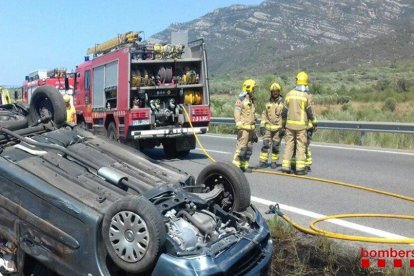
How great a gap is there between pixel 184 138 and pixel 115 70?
7.62 feet

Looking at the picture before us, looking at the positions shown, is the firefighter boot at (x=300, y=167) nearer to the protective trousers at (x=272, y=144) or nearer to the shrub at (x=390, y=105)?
the protective trousers at (x=272, y=144)

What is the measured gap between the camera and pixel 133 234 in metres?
3.45

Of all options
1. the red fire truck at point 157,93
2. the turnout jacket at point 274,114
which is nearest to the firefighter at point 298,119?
the turnout jacket at point 274,114

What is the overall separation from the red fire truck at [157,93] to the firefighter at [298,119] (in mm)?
3011

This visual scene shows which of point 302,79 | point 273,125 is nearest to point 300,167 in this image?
point 273,125

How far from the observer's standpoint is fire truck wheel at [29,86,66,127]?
18.2 feet

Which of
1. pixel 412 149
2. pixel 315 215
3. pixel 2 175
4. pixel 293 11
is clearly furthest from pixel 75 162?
pixel 293 11

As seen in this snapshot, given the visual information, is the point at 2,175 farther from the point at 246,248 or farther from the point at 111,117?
the point at 111,117

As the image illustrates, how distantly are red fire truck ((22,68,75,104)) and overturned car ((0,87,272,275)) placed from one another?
11.3m

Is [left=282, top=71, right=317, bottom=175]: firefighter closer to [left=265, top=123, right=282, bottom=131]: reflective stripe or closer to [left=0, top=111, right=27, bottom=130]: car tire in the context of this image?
[left=265, top=123, right=282, bottom=131]: reflective stripe

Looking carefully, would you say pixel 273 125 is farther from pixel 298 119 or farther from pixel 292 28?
pixel 292 28

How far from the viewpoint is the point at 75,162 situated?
4.57 meters

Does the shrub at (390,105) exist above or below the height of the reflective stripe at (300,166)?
above

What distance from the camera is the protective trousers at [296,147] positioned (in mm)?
9750
